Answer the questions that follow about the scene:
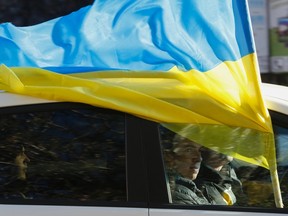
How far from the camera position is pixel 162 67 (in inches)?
117

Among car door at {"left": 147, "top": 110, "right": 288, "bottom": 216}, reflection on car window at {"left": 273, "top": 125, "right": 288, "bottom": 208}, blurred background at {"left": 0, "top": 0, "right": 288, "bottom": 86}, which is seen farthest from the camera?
blurred background at {"left": 0, "top": 0, "right": 288, "bottom": 86}

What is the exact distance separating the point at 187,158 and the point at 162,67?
0.47m

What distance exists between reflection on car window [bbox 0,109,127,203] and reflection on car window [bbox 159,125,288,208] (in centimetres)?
23

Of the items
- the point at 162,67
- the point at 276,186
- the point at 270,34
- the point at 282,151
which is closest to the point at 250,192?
the point at 276,186

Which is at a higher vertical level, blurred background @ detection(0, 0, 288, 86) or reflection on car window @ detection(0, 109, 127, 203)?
reflection on car window @ detection(0, 109, 127, 203)

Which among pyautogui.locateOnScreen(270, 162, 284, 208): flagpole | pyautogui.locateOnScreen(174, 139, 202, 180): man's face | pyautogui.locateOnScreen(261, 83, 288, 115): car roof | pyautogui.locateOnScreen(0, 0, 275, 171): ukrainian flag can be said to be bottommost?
pyautogui.locateOnScreen(270, 162, 284, 208): flagpole

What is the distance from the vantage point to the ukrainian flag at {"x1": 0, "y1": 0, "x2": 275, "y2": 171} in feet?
9.11

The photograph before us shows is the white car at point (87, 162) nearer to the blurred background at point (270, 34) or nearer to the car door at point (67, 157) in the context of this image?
the car door at point (67, 157)

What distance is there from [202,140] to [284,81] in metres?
4.99

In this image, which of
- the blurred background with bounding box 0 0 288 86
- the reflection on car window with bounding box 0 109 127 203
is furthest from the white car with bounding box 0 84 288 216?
the blurred background with bounding box 0 0 288 86

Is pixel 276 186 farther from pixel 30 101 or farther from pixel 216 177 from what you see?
pixel 30 101

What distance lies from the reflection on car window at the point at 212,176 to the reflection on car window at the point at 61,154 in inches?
9.2

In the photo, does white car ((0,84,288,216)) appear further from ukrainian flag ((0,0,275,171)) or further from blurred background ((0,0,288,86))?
blurred background ((0,0,288,86))

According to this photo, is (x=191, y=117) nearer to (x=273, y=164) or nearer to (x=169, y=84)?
(x=169, y=84)
